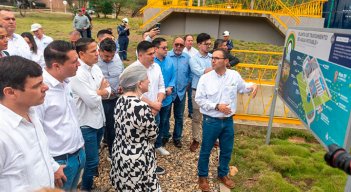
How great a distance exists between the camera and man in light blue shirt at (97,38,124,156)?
3998 mm

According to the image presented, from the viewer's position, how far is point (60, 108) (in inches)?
97.6

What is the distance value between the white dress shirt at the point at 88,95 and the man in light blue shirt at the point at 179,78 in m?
1.82

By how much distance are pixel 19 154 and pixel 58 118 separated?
0.76 m

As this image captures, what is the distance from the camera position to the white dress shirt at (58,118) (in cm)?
244

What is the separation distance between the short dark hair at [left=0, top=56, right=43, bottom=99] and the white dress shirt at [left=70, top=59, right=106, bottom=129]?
1.20 metres

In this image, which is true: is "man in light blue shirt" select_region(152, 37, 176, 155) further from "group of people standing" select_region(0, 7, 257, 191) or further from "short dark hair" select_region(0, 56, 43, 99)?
"short dark hair" select_region(0, 56, 43, 99)

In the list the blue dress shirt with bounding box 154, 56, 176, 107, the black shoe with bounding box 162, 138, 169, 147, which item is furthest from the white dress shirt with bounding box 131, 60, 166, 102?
the black shoe with bounding box 162, 138, 169, 147

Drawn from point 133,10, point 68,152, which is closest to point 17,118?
point 68,152

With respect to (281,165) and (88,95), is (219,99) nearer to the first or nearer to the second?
(88,95)

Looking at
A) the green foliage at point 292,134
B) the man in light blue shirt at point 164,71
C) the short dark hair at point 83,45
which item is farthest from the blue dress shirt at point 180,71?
the green foliage at point 292,134

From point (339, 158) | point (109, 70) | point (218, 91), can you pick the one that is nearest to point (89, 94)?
point (109, 70)

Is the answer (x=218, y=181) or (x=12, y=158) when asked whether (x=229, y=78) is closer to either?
(x=218, y=181)

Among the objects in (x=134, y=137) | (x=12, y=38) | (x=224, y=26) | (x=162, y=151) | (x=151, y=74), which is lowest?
(x=162, y=151)

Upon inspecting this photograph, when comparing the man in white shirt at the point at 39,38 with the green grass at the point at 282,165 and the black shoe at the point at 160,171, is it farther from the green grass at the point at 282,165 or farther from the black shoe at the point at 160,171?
the green grass at the point at 282,165
